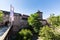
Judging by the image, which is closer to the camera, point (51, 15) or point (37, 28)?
point (37, 28)

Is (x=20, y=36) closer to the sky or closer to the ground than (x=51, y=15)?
closer to the ground

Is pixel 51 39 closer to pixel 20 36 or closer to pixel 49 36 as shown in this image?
pixel 49 36

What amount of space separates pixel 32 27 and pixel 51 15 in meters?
6.49

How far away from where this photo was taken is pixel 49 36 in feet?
53.8

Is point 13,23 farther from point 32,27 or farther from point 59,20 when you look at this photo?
point 59,20

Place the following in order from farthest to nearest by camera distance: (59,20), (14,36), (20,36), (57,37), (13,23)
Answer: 1. (59,20)
2. (13,23)
3. (14,36)
4. (20,36)
5. (57,37)

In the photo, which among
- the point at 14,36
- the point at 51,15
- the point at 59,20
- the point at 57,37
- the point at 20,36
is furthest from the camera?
the point at 51,15

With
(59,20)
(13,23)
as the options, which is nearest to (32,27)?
(13,23)

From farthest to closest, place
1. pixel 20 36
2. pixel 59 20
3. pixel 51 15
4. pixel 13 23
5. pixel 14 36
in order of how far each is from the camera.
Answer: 1. pixel 51 15
2. pixel 59 20
3. pixel 13 23
4. pixel 14 36
5. pixel 20 36

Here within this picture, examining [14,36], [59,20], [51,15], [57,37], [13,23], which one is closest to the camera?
[57,37]

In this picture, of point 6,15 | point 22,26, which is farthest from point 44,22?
point 6,15

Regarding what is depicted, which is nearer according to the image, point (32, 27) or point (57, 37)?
point (57, 37)

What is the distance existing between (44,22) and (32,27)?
12.7 feet

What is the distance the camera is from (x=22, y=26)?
27312mm
